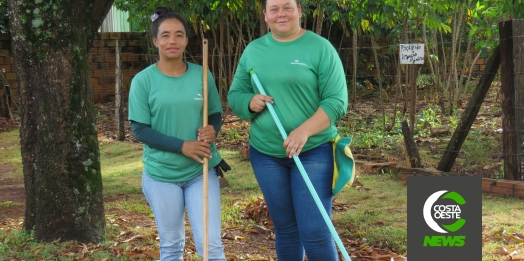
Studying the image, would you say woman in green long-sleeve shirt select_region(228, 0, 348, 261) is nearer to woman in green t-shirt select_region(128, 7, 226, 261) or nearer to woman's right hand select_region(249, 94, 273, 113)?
woman's right hand select_region(249, 94, 273, 113)

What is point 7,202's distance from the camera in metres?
6.98

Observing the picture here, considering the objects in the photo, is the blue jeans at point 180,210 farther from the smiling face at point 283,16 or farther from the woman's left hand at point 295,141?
the smiling face at point 283,16

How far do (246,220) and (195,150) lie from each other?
2.80 meters

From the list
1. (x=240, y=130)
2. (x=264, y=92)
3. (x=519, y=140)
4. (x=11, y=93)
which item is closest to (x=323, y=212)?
(x=264, y=92)

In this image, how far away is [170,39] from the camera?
3.58 m

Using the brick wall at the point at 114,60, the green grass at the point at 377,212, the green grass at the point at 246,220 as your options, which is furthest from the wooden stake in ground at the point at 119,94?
the green grass at the point at 377,212

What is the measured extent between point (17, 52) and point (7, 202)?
249 centimetres

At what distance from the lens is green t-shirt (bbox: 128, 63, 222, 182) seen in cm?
354

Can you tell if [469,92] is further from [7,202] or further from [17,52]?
[17,52]

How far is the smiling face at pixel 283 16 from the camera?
135 inches

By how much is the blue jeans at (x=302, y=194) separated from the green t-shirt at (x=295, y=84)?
0.06 metres

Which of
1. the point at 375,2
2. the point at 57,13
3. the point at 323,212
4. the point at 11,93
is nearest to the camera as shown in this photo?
the point at 323,212

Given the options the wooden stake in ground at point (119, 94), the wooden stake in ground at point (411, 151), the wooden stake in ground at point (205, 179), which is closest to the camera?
the wooden stake in ground at point (205, 179)

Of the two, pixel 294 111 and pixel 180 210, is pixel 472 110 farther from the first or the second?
pixel 180 210
